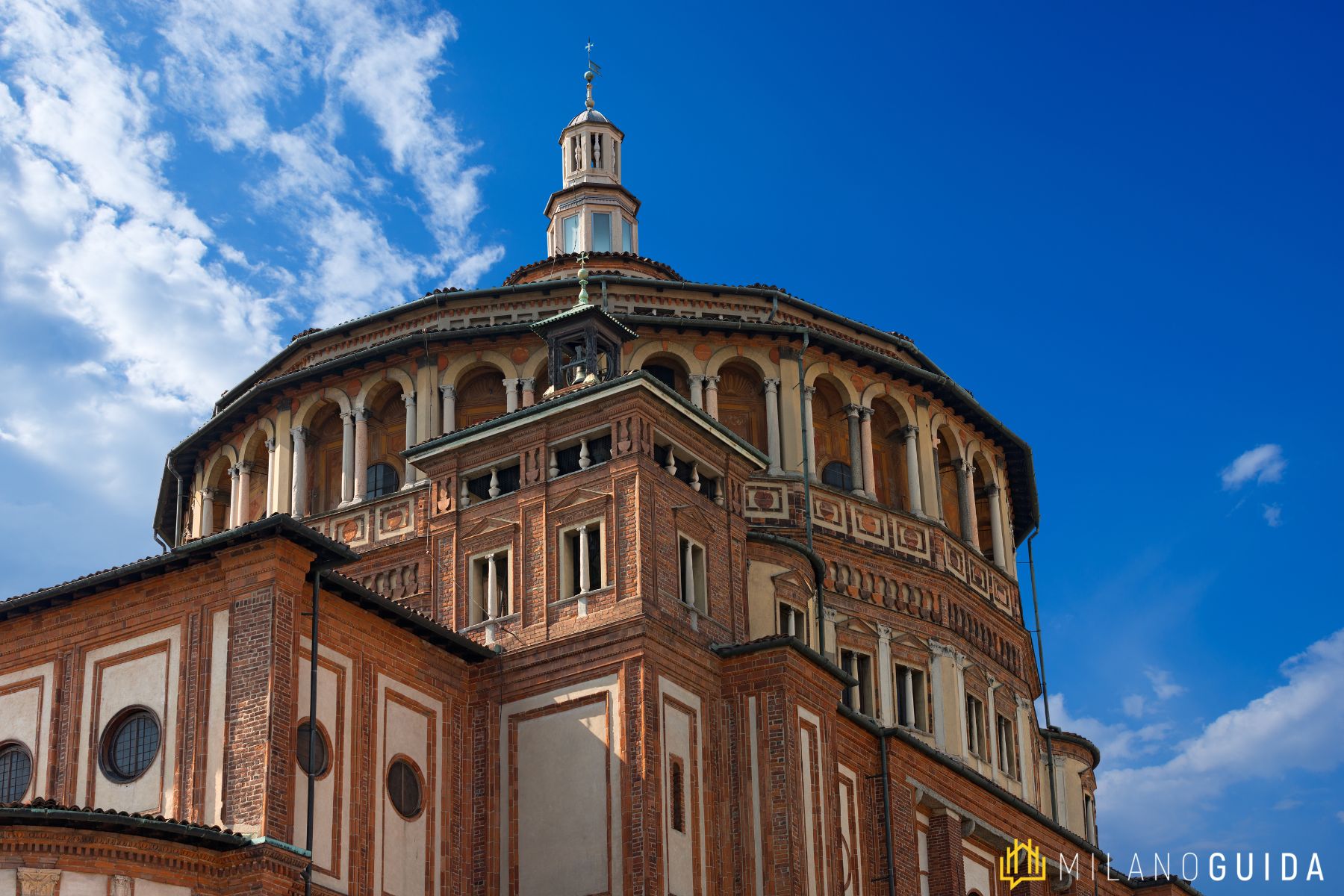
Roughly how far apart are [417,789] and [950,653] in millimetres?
16837

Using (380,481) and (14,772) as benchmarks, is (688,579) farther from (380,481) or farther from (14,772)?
(380,481)

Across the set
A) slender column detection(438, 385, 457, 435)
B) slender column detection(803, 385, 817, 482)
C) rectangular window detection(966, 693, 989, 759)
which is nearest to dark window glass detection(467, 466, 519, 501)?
slender column detection(438, 385, 457, 435)

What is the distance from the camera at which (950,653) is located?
46.1 metres

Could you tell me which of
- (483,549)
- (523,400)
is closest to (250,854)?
(483,549)

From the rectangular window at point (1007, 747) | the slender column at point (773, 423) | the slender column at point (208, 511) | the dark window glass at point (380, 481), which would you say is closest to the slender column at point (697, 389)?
the slender column at point (773, 423)

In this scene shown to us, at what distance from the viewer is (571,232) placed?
176ft

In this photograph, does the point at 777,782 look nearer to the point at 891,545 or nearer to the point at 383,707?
the point at 383,707

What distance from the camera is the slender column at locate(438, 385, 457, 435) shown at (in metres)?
44.2

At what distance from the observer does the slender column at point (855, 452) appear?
46.0 meters

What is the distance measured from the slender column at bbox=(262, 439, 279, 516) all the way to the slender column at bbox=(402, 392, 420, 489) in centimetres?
335

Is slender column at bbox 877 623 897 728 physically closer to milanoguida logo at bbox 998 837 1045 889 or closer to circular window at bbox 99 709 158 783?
milanoguida logo at bbox 998 837 1045 889

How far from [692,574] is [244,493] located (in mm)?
15336

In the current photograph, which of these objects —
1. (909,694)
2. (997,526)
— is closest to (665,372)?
(909,694)

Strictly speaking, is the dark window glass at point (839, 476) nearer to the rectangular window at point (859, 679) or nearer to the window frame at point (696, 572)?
the rectangular window at point (859, 679)
